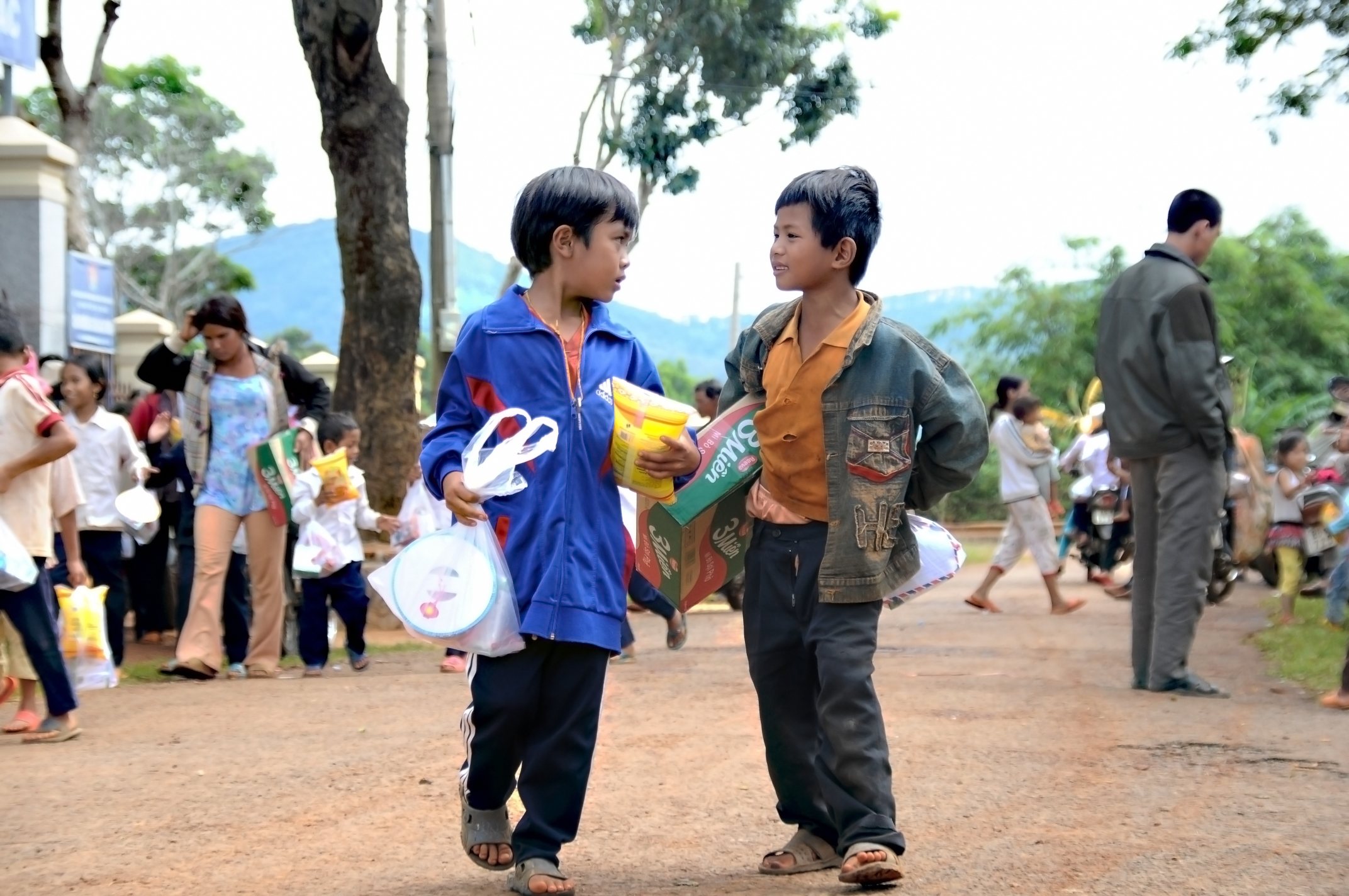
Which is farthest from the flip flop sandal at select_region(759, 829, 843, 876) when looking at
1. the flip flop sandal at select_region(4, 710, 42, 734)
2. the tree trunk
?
the tree trunk

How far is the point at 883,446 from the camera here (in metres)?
4.64

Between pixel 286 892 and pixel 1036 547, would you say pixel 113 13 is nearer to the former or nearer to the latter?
pixel 1036 547

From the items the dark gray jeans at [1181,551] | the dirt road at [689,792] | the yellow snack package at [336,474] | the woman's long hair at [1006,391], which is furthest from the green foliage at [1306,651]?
the yellow snack package at [336,474]

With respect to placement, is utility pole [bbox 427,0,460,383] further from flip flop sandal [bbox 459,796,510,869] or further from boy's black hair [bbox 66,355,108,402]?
flip flop sandal [bbox 459,796,510,869]

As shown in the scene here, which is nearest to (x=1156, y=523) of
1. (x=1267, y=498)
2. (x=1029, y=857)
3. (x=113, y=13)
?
(x=1029, y=857)

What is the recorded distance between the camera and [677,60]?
25.3 meters

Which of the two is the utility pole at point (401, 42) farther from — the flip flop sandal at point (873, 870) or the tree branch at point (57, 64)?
the flip flop sandal at point (873, 870)

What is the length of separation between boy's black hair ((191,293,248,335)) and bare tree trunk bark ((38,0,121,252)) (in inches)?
385

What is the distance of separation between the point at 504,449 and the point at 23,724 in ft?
13.7

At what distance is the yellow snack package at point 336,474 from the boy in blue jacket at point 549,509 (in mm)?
5627

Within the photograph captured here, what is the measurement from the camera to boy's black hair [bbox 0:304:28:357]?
24.0 feet

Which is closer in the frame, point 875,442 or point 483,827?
point 483,827

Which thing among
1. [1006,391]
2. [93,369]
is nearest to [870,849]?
[93,369]

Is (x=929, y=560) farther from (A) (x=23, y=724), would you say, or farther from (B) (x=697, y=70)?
(B) (x=697, y=70)
